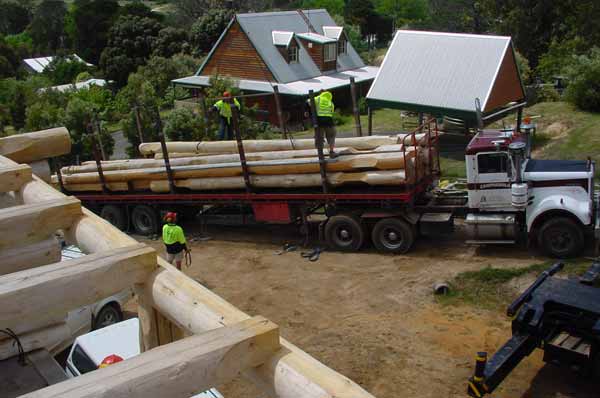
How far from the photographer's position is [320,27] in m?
42.9

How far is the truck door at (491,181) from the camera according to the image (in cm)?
1377

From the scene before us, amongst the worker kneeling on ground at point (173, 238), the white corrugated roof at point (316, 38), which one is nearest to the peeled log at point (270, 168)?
the worker kneeling on ground at point (173, 238)

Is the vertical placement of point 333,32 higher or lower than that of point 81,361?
higher

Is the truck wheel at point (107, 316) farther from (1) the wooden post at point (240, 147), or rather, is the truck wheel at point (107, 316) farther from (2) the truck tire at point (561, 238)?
(2) the truck tire at point (561, 238)

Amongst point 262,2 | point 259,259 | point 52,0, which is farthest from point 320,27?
point 52,0

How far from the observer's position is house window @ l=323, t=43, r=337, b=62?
40.1 m

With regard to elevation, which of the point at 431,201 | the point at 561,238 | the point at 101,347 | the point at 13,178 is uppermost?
the point at 13,178

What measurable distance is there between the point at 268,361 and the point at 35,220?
191cm

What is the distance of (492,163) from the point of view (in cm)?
1384

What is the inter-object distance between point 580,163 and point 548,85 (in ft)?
58.3

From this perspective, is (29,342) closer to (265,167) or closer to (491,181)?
(491,181)

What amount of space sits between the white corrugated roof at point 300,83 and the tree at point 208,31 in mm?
12092

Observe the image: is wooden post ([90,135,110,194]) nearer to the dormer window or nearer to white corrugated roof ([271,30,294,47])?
white corrugated roof ([271,30,294,47])

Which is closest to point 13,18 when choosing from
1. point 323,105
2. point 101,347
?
point 323,105
